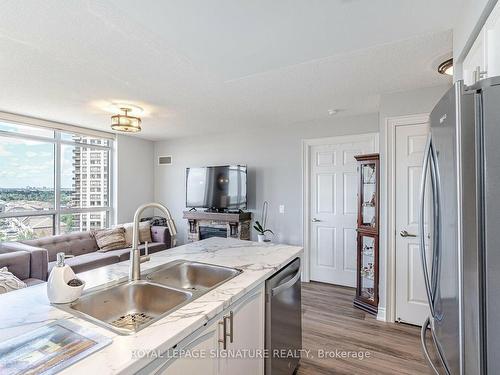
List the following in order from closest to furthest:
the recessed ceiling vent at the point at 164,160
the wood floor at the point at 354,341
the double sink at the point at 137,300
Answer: the double sink at the point at 137,300 → the wood floor at the point at 354,341 → the recessed ceiling vent at the point at 164,160

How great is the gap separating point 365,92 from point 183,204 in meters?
3.85

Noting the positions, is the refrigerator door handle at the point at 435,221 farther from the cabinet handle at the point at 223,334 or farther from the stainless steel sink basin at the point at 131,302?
the stainless steel sink basin at the point at 131,302

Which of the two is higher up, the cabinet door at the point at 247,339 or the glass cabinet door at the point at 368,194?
the glass cabinet door at the point at 368,194

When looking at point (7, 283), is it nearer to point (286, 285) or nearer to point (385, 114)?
point (286, 285)

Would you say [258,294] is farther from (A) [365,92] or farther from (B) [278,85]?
(A) [365,92]

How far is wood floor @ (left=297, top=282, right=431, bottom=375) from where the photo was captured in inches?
85.6

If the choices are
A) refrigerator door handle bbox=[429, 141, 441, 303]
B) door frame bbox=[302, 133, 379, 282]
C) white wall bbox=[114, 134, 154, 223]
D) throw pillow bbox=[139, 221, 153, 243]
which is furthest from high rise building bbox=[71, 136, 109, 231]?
refrigerator door handle bbox=[429, 141, 441, 303]

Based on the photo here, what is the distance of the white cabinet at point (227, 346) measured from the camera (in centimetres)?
99

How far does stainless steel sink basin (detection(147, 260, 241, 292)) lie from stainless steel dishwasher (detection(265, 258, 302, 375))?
0.31 metres

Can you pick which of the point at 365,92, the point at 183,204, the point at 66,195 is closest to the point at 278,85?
the point at 365,92

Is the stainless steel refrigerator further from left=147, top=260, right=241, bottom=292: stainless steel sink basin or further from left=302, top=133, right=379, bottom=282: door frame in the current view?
left=302, top=133, right=379, bottom=282: door frame

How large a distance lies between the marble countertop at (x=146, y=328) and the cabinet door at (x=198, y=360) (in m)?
0.08

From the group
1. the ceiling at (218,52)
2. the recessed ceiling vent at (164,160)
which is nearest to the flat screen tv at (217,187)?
the recessed ceiling vent at (164,160)

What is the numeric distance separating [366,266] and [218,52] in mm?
2896
